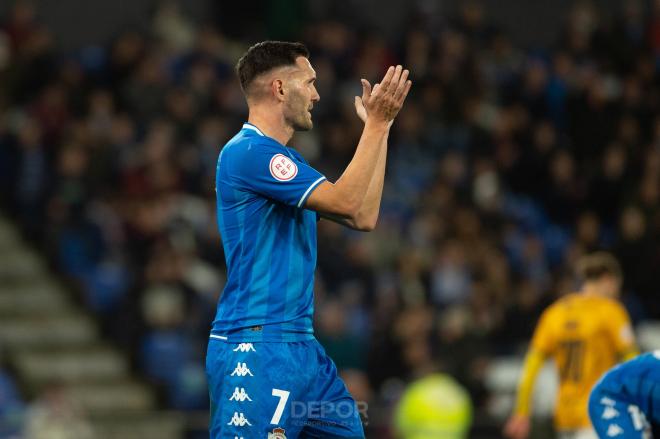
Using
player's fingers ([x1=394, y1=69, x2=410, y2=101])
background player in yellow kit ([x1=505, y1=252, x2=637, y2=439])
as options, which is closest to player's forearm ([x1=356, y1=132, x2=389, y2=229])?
player's fingers ([x1=394, y1=69, x2=410, y2=101])

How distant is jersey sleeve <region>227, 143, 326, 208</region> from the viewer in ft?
17.3

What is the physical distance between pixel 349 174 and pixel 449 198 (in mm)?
10438

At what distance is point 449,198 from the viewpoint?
1553cm

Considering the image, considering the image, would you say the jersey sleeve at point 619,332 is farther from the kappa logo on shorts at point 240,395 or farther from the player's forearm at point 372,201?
the kappa logo on shorts at point 240,395

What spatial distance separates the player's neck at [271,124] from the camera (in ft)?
18.1

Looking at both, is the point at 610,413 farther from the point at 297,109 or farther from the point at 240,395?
the point at 297,109

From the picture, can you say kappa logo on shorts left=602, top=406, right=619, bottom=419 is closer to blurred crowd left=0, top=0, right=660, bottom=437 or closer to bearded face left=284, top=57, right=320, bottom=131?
bearded face left=284, top=57, right=320, bottom=131

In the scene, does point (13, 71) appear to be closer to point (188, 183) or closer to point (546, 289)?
point (188, 183)

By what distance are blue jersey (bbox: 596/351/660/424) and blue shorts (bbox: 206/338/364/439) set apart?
124 centimetres

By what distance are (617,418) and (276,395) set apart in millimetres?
1582

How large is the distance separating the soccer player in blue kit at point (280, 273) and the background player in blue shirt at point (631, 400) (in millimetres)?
1213

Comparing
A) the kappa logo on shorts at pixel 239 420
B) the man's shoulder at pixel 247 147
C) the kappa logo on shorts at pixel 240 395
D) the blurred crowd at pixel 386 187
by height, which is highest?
the blurred crowd at pixel 386 187

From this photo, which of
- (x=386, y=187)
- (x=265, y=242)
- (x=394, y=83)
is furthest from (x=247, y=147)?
(x=386, y=187)

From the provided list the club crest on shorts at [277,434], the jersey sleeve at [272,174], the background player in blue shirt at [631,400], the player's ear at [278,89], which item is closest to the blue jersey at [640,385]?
the background player in blue shirt at [631,400]
